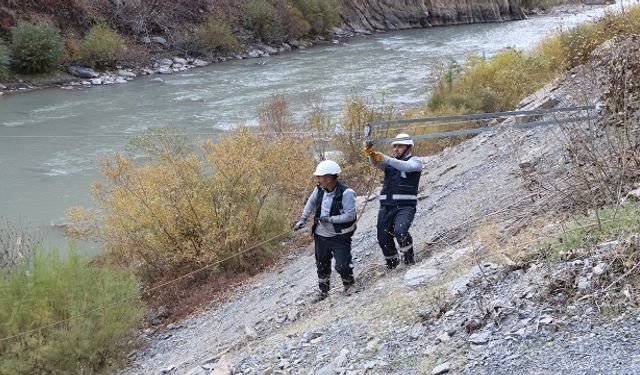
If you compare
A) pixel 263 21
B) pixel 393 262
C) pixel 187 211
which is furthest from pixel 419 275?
pixel 263 21

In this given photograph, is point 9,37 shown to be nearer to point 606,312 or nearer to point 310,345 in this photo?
point 310,345

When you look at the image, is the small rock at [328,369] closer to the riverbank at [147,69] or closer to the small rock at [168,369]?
the small rock at [168,369]

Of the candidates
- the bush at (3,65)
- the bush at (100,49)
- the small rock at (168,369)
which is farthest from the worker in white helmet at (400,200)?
the bush at (100,49)

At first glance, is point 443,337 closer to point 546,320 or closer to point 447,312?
point 447,312

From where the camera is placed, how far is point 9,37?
1113 inches

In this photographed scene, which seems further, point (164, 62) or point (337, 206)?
point (164, 62)

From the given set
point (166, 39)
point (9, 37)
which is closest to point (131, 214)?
point (9, 37)

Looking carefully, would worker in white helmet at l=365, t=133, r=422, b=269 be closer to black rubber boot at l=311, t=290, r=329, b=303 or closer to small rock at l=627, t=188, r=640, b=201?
black rubber boot at l=311, t=290, r=329, b=303

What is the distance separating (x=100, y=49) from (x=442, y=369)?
91.5ft

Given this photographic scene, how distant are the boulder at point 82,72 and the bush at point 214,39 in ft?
22.7

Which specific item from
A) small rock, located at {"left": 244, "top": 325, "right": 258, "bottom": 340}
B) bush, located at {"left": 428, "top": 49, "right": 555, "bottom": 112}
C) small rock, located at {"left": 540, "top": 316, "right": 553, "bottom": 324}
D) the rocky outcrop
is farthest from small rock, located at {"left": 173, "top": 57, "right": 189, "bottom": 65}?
small rock, located at {"left": 540, "top": 316, "right": 553, "bottom": 324}

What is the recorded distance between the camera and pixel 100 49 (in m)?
28.7

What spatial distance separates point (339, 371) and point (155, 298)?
4963 millimetres

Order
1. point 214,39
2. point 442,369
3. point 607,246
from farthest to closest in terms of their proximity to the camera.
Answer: point 214,39, point 607,246, point 442,369
